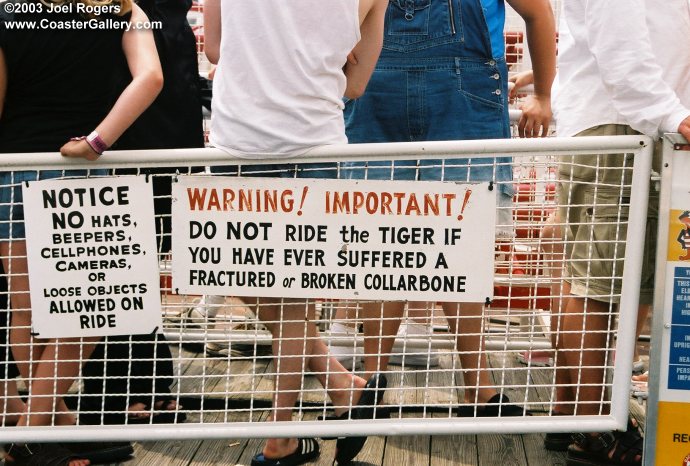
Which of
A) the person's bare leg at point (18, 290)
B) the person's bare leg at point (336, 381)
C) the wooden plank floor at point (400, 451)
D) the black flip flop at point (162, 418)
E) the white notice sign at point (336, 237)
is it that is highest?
the white notice sign at point (336, 237)

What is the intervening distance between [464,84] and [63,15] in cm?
128

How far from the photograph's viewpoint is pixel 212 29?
2879 millimetres

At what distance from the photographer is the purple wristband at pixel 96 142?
2.57 meters

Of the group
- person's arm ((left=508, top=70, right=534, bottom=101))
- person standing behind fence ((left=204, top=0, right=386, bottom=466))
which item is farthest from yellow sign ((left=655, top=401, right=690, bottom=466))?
person's arm ((left=508, top=70, right=534, bottom=101))

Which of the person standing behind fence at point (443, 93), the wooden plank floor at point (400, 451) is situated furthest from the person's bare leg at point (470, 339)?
the wooden plank floor at point (400, 451)

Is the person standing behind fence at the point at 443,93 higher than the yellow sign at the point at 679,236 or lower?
higher

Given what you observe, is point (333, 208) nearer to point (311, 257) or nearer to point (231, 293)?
point (311, 257)

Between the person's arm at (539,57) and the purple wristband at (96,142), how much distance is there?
1.43m

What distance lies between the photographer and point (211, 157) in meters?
2.55

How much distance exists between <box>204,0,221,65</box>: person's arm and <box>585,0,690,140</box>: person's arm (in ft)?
3.69

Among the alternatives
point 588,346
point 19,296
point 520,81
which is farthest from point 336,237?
point 520,81

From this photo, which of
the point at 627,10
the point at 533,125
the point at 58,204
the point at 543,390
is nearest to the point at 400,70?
the point at 533,125

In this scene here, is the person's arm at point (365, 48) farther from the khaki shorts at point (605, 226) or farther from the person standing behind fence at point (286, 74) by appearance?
the khaki shorts at point (605, 226)

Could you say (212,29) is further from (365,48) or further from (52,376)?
(52,376)
